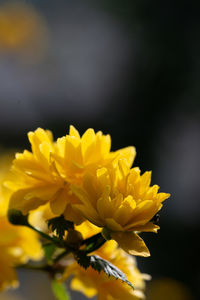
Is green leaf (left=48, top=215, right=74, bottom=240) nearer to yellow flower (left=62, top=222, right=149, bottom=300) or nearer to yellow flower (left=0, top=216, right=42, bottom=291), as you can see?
yellow flower (left=62, top=222, right=149, bottom=300)

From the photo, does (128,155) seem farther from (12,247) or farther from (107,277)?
(12,247)

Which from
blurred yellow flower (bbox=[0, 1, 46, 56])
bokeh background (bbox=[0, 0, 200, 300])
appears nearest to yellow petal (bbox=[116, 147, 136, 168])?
bokeh background (bbox=[0, 0, 200, 300])

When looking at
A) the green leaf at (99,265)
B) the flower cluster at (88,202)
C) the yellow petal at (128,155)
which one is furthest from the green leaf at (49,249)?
the yellow petal at (128,155)

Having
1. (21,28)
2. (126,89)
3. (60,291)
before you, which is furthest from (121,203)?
(21,28)

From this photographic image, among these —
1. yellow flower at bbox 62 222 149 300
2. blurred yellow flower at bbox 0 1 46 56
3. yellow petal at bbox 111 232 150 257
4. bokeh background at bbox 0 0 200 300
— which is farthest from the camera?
blurred yellow flower at bbox 0 1 46 56

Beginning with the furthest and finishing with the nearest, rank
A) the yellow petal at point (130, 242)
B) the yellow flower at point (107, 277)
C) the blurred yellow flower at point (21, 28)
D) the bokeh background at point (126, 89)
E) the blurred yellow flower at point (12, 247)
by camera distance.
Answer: the blurred yellow flower at point (21, 28), the bokeh background at point (126, 89), the blurred yellow flower at point (12, 247), the yellow flower at point (107, 277), the yellow petal at point (130, 242)

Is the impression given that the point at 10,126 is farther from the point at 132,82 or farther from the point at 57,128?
the point at 132,82

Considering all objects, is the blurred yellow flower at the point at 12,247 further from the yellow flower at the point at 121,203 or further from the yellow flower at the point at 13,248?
the yellow flower at the point at 121,203
